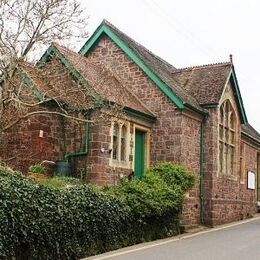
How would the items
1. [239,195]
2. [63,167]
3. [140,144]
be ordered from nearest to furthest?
[63,167] → [140,144] → [239,195]

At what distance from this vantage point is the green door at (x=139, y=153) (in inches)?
786

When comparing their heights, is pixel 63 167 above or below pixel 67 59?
below

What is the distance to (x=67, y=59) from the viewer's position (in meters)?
18.1

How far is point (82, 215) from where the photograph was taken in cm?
1215

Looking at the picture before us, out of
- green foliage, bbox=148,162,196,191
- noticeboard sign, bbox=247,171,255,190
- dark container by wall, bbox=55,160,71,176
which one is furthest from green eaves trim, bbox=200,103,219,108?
noticeboard sign, bbox=247,171,255,190

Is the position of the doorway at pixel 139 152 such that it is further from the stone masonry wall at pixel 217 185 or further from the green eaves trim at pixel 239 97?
the green eaves trim at pixel 239 97

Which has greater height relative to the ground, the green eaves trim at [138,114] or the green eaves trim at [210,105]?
the green eaves trim at [210,105]

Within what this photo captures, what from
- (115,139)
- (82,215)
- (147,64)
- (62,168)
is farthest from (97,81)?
(82,215)

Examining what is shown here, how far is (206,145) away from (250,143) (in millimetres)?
8823

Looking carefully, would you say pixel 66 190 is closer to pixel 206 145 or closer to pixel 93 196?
pixel 93 196

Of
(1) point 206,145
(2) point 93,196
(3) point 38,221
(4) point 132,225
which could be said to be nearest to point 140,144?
(1) point 206,145

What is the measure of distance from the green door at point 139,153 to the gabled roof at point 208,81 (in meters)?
3.37

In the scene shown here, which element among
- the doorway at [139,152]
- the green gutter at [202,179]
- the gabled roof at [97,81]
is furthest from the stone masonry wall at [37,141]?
the green gutter at [202,179]

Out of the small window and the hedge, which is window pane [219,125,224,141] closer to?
the hedge
